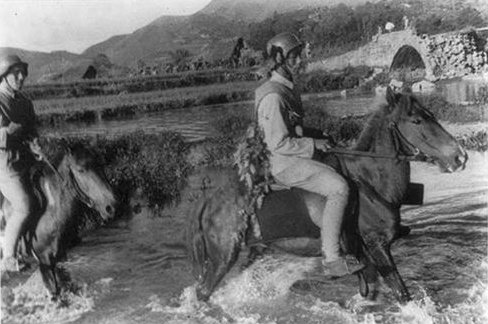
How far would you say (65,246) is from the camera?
6.23 m

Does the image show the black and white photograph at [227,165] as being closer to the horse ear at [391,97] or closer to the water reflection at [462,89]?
the water reflection at [462,89]

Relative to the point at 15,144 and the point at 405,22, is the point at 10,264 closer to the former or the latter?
the point at 15,144

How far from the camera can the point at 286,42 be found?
5660 millimetres

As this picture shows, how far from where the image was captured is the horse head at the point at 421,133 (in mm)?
5539

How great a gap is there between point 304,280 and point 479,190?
6.08ft

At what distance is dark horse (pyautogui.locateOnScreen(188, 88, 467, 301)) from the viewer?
18.3 feet

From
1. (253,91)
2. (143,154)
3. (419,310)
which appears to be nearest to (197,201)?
(143,154)

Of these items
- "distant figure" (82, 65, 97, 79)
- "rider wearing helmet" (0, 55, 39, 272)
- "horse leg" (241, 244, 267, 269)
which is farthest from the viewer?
"distant figure" (82, 65, 97, 79)

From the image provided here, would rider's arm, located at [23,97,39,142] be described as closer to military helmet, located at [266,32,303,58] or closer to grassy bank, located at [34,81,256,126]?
grassy bank, located at [34,81,256,126]

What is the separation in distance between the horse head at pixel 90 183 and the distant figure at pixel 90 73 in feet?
2.55

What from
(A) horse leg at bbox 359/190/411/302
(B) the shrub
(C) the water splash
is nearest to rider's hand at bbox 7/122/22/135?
(C) the water splash

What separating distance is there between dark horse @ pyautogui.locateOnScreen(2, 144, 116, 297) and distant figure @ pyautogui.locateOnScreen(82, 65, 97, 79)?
713mm

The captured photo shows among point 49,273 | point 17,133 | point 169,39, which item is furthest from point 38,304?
point 169,39

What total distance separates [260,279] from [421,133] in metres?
1.92
